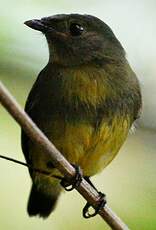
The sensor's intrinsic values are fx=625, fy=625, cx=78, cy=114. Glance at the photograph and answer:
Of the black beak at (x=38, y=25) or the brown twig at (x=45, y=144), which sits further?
the black beak at (x=38, y=25)

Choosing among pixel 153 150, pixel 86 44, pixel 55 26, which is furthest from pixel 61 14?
pixel 153 150

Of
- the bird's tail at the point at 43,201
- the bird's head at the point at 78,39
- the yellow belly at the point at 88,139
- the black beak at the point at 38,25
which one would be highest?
the black beak at the point at 38,25

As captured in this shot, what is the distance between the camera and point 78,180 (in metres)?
0.71

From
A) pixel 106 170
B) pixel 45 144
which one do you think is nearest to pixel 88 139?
pixel 106 170

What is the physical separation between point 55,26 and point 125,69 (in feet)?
0.60

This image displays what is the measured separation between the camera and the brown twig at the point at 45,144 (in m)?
0.43

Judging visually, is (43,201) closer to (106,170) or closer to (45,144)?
(106,170)

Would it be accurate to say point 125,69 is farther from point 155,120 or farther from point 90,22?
point 155,120

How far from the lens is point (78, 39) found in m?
1.03

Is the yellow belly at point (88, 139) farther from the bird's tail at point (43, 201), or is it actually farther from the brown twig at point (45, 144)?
the brown twig at point (45, 144)

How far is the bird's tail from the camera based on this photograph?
0.96m

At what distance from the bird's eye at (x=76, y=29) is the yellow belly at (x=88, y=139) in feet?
0.47

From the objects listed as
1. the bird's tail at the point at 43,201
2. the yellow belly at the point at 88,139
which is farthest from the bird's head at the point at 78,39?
the bird's tail at the point at 43,201

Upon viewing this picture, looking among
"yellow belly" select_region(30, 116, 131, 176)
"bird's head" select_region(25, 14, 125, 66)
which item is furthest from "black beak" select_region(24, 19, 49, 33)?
"yellow belly" select_region(30, 116, 131, 176)
